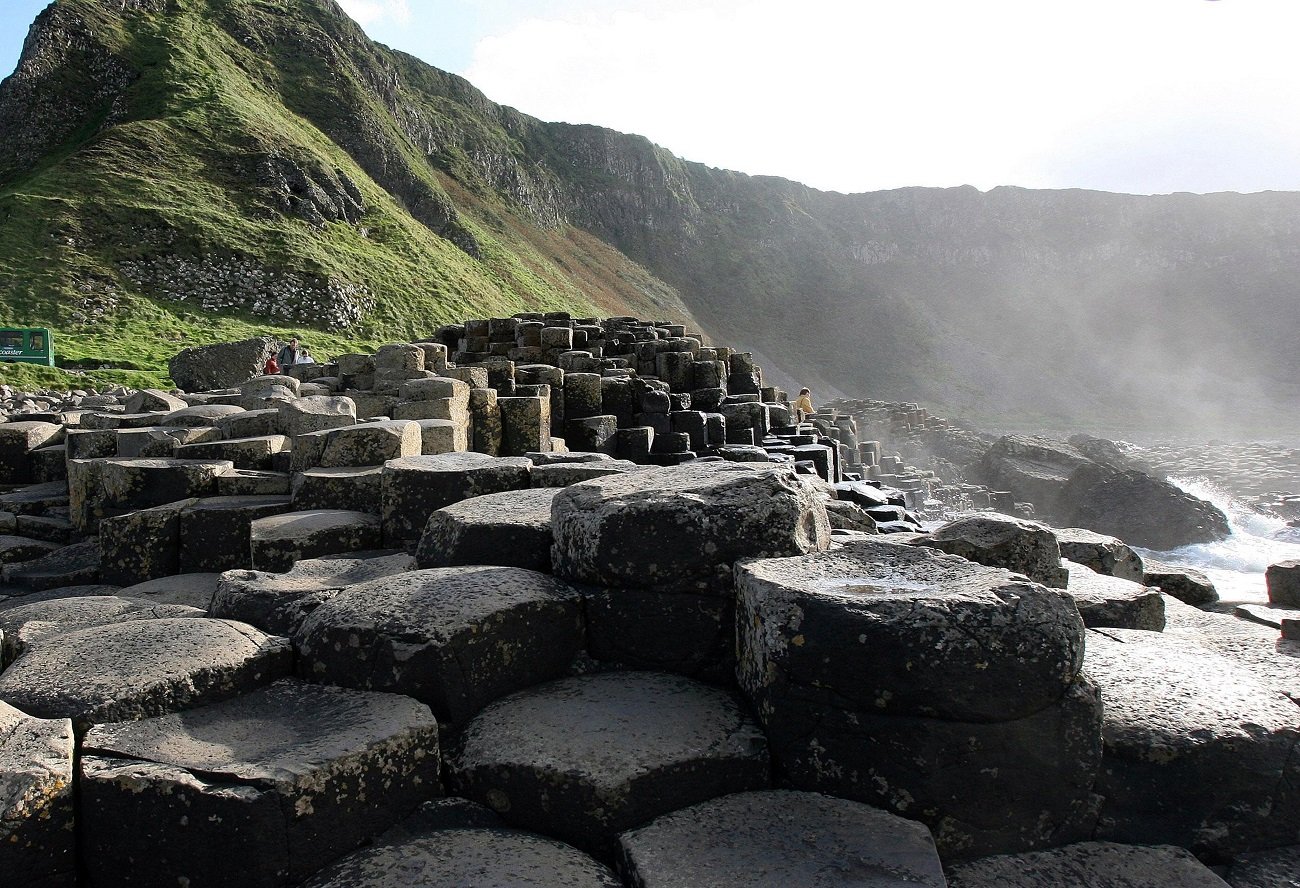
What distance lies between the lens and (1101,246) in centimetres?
10775

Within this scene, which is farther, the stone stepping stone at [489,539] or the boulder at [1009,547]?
the boulder at [1009,547]

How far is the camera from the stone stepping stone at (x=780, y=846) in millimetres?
2502

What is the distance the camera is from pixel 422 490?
513cm

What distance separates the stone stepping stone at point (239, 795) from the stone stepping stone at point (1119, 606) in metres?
3.66

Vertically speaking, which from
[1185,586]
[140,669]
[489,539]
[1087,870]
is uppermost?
[489,539]

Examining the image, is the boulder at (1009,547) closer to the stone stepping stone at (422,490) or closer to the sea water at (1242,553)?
the stone stepping stone at (422,490)

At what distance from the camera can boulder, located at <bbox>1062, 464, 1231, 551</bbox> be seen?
75.4 feet

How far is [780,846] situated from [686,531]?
4.19 feet

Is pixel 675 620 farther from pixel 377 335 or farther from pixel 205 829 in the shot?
pixel 377 335

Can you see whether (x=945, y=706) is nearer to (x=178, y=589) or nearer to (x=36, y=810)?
(x=36, y=810)

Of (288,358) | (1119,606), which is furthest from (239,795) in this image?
(288,358)

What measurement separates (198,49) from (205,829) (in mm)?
55110

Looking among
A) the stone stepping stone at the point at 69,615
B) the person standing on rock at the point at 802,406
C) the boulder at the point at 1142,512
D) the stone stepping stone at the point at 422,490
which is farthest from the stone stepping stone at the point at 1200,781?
the boulder at the point at 1142,512

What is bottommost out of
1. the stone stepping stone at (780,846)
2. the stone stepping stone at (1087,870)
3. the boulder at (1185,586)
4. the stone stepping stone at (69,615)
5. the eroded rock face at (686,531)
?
the boulder at (1185,586)
